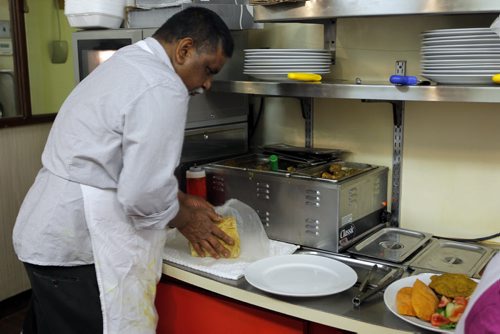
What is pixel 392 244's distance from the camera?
1.62 m

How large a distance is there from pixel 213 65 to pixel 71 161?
1.37 feet

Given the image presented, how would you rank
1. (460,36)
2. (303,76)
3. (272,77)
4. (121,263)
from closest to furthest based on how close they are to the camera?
(460,36)
(121,263)
(303,76)
(272,77)

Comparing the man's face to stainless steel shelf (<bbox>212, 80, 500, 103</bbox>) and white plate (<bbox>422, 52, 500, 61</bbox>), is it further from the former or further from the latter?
white plate (<bbox>422, 52, 500, 61</bbox>)

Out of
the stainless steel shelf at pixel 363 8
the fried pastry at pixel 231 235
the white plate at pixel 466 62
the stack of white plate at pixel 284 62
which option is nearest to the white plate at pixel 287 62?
the stack of white plate at pixel 284 62

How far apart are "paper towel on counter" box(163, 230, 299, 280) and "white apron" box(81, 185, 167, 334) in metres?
0.12

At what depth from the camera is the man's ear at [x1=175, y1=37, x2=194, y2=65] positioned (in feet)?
4.21

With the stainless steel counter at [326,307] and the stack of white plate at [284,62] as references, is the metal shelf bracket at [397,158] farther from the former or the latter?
the stainless steel counter at [326,307]

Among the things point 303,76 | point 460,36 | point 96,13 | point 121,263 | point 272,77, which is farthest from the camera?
point 96,13

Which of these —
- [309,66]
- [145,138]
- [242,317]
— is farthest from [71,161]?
[309,66]

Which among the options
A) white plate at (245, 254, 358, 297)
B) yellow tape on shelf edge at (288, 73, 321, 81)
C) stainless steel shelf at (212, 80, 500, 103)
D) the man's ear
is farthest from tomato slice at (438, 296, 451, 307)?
the man's ear

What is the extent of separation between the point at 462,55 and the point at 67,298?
1.16m

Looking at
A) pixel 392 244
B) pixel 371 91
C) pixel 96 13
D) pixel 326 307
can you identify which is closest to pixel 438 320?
pixel 326 307

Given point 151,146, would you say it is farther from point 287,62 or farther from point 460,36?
point 460,36

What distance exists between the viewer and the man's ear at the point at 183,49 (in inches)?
50.6
